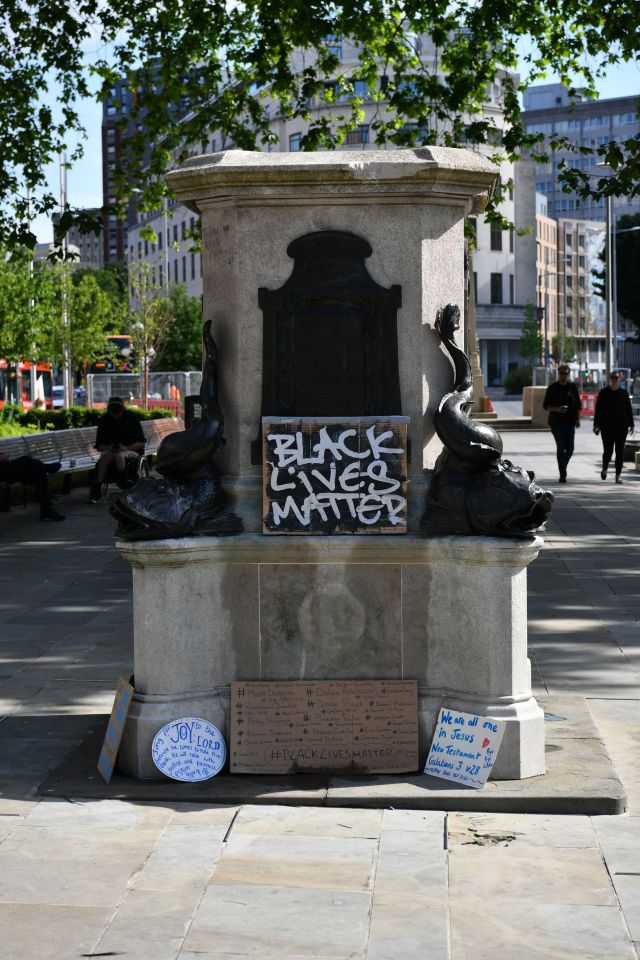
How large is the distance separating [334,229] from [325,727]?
7.01 feet

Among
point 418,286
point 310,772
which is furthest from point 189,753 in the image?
point 418,286

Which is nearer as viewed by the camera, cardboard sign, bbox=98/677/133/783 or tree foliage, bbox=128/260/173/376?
cardboard sign, bbox=98/677/133/783

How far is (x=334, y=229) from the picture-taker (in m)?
6.03

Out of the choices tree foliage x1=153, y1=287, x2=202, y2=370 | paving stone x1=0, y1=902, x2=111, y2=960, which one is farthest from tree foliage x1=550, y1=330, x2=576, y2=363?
paving stone x1=0, y1=902, x2=111, y2=960

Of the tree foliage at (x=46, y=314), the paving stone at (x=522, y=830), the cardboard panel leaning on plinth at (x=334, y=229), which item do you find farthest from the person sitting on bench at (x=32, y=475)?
the tree foliage at (x=46, y=314)

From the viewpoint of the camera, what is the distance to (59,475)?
20375mm

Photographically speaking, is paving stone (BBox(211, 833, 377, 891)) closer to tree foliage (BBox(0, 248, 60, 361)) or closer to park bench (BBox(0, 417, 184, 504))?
park bench (BBox(0, 417, 184, 504))

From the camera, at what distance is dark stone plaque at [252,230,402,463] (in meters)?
6.02

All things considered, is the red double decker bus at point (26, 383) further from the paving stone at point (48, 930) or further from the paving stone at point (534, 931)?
the paving stone at point (534, 931)

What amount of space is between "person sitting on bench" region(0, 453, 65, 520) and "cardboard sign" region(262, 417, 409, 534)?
11191mm

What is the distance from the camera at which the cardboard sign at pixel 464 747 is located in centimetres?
564

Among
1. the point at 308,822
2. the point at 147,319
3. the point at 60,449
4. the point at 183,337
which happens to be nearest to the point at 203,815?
the point at 308,822

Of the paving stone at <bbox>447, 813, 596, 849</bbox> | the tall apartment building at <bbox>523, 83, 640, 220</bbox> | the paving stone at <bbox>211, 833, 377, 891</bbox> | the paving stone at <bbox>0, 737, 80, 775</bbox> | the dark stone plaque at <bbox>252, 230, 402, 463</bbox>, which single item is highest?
the tall apartment building at <bbox>523, 83, 640, 220</bbox>

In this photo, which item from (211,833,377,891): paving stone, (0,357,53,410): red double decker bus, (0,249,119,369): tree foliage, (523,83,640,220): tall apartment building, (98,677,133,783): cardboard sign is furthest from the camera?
(523,83,640,220): tall apartment building
